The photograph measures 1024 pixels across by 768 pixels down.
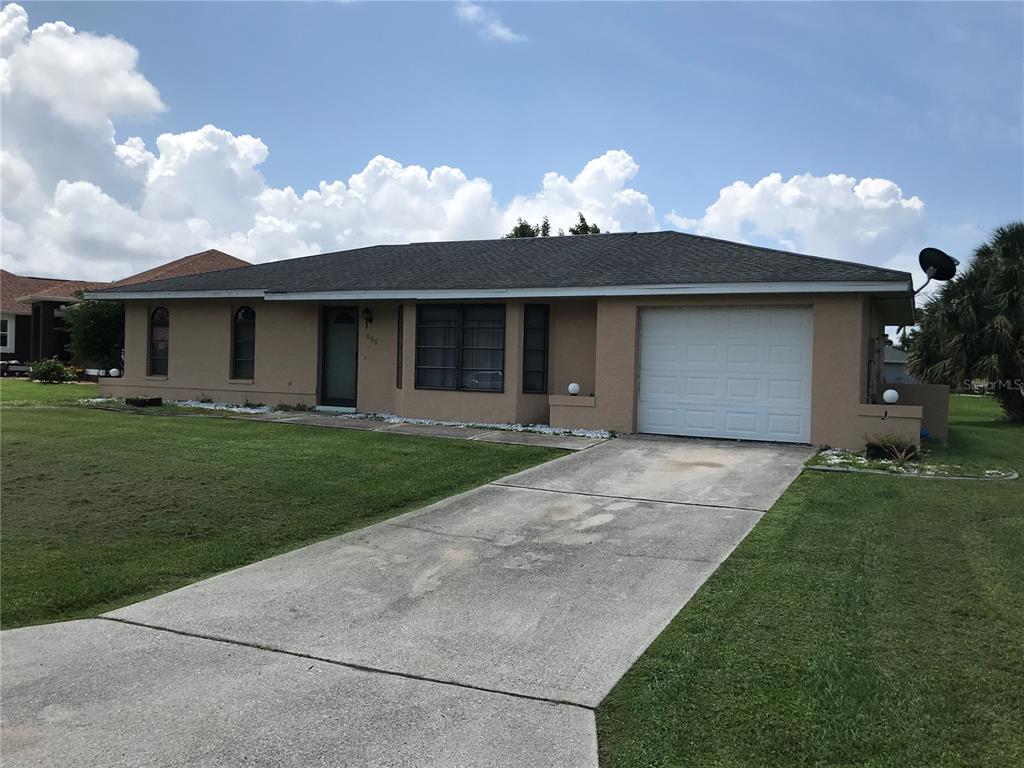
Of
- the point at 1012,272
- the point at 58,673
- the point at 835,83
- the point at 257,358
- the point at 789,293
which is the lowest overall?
the point at 58,673

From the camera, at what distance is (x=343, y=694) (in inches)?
151

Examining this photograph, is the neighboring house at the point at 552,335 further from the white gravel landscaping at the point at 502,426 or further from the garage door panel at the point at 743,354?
the white gravel landscaping at the point at 502,426

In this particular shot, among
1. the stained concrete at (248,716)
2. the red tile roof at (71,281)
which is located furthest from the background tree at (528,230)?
the stained concrete at (248,716)

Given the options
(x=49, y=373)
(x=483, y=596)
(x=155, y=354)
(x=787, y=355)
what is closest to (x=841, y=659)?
(x=483, y=596)

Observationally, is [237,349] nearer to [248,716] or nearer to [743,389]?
[743,389]

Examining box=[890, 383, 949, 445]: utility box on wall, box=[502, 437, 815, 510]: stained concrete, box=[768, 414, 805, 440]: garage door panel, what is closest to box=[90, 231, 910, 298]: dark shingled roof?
box=[768, 414, 805, 440]: garage door panel

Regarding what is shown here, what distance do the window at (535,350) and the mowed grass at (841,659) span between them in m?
7.97

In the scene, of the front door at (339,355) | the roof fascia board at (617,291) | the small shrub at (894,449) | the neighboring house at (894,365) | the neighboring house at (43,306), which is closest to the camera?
the small shrub at (894,449)

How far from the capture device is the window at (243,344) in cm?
1775

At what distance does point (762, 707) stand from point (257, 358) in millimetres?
15688

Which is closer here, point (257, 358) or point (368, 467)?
point (368, 467)

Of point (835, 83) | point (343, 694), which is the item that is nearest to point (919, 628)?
point (343, 694)

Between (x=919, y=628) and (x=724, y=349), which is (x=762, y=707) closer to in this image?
(x=919, y=628)

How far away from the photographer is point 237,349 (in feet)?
59.0
